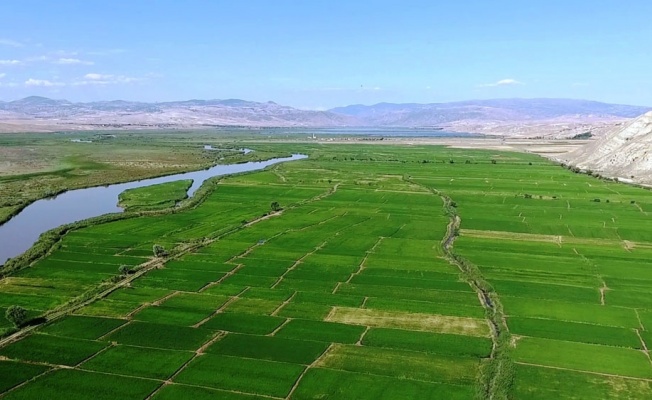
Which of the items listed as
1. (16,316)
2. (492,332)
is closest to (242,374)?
(16,316)

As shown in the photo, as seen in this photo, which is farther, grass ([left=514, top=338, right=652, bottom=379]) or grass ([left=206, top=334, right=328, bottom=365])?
grass ([left=206, top=334, right=328, bottom=365])

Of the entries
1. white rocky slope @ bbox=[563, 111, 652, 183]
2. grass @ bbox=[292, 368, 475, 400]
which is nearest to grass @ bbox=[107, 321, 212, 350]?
grass @ bbox=[292, 368, 475, 400]

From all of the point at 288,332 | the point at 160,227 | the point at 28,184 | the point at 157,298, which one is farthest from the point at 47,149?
the point at 288,332

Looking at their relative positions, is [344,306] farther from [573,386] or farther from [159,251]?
[159,251]

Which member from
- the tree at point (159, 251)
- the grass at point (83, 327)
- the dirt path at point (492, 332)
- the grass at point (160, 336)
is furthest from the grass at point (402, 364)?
the tree at point (159, 251)

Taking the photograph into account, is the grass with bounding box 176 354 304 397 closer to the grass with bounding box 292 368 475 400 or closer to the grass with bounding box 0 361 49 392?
the grass with bounding box 292 368 475 400

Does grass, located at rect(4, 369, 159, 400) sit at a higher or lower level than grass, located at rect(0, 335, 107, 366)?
lower

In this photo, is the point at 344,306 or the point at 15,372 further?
the point at 344,306
